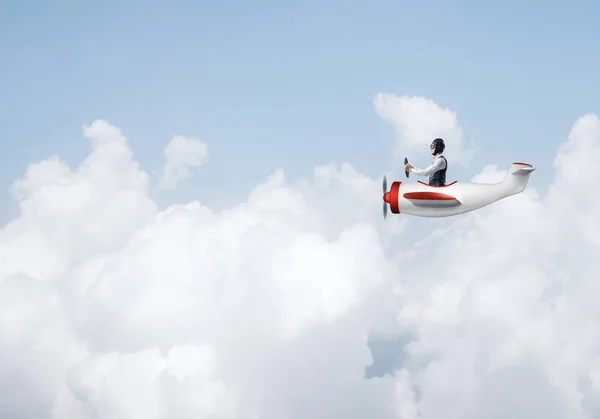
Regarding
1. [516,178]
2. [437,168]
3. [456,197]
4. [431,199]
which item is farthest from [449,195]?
[516,178]

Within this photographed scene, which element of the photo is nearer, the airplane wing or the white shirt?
the airplane wing

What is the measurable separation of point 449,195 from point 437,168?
113 centimetres

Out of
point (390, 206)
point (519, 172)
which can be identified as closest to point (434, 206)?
point (390, 206)

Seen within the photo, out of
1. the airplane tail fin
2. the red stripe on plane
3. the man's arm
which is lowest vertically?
the airplane tail fin

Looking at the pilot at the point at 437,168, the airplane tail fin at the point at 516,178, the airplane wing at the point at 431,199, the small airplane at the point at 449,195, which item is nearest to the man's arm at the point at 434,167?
the pilot at the point at 437,168

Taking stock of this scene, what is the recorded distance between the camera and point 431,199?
704 inches

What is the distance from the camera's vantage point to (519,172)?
16844 mm

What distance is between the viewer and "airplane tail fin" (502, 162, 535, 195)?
1680cm

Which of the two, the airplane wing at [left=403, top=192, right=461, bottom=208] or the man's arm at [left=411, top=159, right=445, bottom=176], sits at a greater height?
the man's arm at [left=411, top=159, right=445, bottom=176]

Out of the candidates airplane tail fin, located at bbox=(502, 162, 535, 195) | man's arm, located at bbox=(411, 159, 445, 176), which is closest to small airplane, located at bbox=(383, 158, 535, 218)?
airplane tail fin, located at bbox=(502, 162, 535, 195)

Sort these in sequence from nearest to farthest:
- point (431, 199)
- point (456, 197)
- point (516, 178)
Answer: point (516, 178)
point (456, 197)
point (431, 199)

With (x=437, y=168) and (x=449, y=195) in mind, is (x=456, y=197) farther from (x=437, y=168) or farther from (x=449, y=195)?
(x=437, y=168)

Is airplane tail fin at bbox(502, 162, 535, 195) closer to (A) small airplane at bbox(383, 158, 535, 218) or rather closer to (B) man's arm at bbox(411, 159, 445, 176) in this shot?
(A) small airplane at bbox(383, 158, 535, 218)

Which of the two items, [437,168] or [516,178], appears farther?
[437,168]
